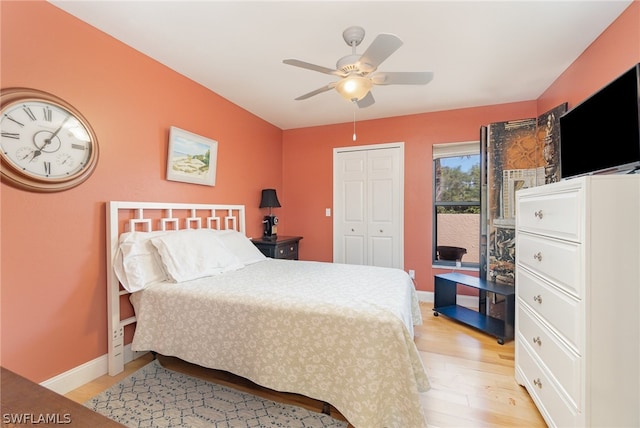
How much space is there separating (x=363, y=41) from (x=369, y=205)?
89.5 inches

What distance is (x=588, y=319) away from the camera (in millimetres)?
1170

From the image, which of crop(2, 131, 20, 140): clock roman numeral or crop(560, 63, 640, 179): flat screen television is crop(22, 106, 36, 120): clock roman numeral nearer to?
crop(2, 131, 20, 140): clock roman numeral

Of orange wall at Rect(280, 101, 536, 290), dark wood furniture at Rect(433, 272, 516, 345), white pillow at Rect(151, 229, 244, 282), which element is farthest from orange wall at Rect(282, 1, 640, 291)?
white pillow at Rect(151, 229, 244, 282)

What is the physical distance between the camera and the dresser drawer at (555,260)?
4.03ft

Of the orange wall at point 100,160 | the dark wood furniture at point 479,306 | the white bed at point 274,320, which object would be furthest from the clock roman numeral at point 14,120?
the dark wood furniture at point 479,306

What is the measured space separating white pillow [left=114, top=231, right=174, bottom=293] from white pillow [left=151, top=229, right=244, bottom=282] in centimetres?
8

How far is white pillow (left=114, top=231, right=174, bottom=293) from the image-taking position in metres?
1.98

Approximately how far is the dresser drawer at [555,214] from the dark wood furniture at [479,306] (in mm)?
1169

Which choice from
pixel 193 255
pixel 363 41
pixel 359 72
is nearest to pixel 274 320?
pixel 193 255

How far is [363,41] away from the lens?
6.95 ft

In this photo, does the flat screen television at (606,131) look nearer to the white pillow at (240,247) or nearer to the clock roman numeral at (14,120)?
the white pillow at (240,247)

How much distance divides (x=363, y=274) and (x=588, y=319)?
4.66 ft

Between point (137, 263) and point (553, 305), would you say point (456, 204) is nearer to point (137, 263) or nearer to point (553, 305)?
point (553, 305)

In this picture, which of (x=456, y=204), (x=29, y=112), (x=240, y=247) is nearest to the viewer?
(x=29, y=112)
